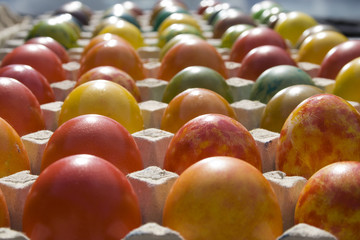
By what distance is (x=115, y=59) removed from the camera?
332 cm

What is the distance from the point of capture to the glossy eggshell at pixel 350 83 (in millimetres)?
2898

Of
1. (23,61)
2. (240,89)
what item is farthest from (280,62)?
(23,61)

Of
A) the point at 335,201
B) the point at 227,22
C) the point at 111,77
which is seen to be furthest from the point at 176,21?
the point at 335,201

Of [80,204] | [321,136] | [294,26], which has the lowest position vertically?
[294,26]

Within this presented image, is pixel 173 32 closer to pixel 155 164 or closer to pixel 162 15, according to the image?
pixel 162 15

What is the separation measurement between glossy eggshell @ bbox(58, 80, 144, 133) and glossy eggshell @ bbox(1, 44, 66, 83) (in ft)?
2.80

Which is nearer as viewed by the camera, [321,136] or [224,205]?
[224,205]

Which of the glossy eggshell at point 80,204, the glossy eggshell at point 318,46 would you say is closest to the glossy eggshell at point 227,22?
the glossy eggshell at point 318,46

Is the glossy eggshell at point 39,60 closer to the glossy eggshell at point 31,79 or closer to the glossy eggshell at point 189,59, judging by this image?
the glossy eggshell at point 31,79

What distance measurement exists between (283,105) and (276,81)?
414mm

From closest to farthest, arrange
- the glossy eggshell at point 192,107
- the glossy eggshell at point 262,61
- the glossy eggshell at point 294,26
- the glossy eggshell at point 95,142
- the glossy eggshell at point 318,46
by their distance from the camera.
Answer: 1. the glossy eggshell at point 95,142
2. the glossy eggshell at point 192,107
3. the glossy eggshell at point 262,61
4. the glossy eggshell at point 318,46
5. the glossy eggshell at point 294,26

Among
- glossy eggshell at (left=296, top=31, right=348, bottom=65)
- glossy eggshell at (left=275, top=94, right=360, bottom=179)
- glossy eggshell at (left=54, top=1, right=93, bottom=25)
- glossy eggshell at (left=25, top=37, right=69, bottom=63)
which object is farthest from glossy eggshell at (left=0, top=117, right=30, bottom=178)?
glossy eggshell at (left=54, top=1, right=93, bottom=25)

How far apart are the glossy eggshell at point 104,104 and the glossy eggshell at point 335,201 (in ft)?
3.00

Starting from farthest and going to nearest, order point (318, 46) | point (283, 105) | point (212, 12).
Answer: point (212, 12) < point (318, 46) < point (283, 105)
